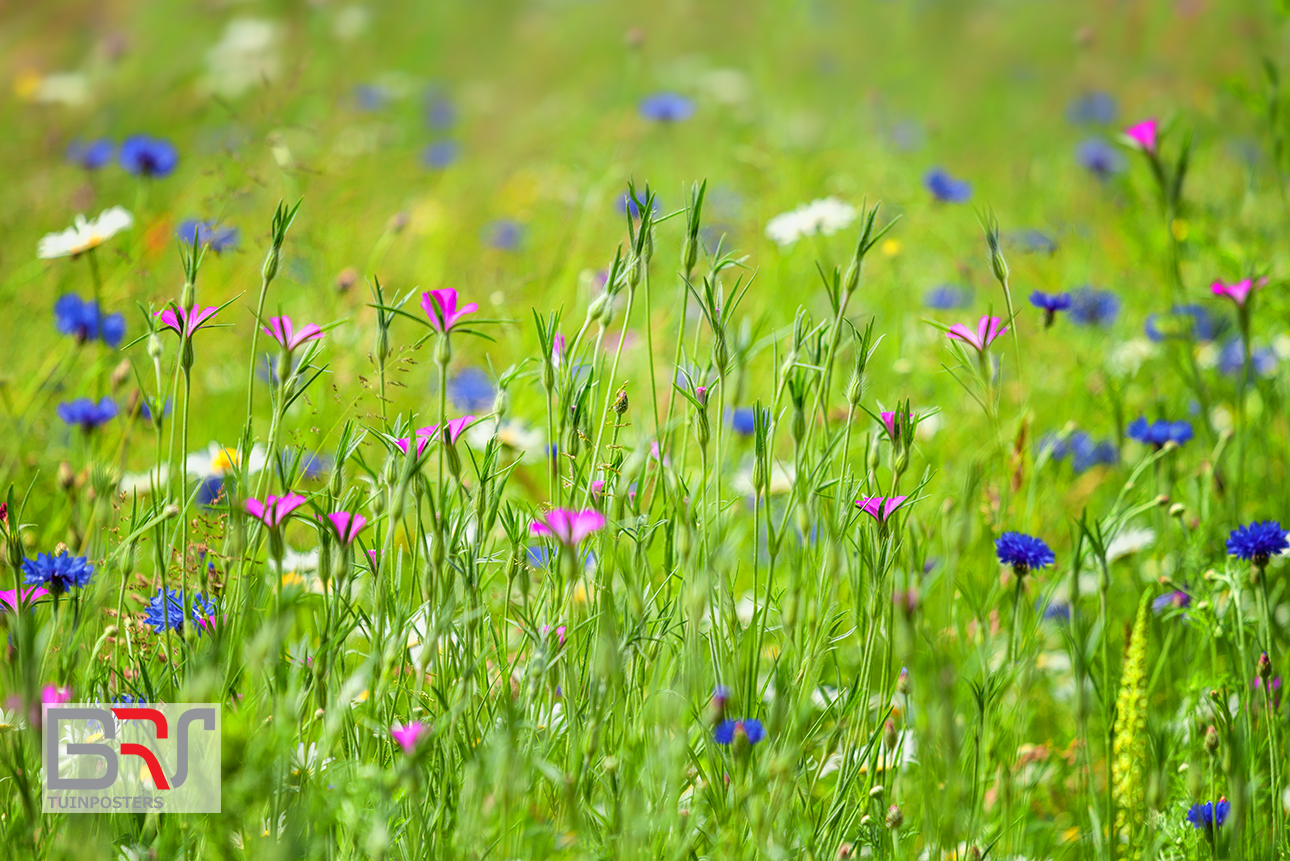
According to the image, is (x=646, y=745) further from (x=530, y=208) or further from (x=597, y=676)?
(x=530, y=208)

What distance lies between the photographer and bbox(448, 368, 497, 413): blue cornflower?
2.17m

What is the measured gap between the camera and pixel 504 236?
3.12 m

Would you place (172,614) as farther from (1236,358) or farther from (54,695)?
(1236,358)

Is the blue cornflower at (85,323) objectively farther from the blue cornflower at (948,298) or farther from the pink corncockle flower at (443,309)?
the blue cornflower at (948,298)

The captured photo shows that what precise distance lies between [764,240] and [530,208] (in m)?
1.24

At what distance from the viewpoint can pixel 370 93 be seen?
4.64m

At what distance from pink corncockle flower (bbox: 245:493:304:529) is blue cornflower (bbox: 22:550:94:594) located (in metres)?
0.26

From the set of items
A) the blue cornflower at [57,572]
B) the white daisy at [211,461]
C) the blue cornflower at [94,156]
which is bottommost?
the blue cornflower at [57,572]

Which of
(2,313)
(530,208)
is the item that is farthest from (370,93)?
(2,313)

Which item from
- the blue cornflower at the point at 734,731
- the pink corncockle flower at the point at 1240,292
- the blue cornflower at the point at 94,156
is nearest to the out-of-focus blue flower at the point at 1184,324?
the pink corncockle flower at the point at 1240,292

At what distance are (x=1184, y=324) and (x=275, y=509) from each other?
1498mm

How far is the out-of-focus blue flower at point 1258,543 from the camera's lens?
1.04 m

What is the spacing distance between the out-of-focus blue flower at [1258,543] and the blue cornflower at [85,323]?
5.84 ft

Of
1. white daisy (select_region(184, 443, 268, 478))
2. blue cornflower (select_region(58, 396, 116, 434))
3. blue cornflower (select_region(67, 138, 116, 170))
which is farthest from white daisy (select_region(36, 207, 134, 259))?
blue cornflower (select_region(67, 138, 116, 170))
